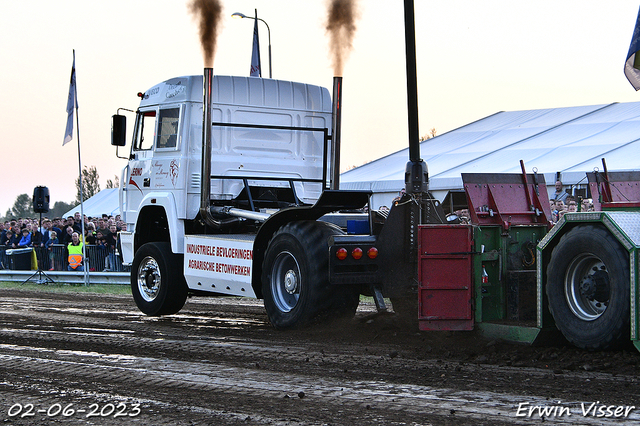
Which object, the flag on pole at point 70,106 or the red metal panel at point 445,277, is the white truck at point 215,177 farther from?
the flag on pole at point 70,106

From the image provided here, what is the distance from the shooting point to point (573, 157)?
898 inches

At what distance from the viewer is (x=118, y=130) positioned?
1286 cm

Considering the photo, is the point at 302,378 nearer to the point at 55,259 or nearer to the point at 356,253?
the point at 356,253

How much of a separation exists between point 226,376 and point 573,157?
17.5 meters

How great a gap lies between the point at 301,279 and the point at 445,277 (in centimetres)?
205

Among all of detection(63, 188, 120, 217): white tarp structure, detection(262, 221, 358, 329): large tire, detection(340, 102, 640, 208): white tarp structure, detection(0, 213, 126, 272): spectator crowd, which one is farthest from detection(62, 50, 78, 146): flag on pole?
detection(63, 188, 120, 217): white tarp structure

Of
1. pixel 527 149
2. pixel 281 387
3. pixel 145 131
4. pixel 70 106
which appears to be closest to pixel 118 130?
pixel 145 131

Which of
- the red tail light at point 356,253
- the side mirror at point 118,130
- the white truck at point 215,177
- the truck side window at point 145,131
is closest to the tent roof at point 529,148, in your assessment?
the white truck at point 215,177

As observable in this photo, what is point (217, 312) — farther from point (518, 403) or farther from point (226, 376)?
point (518, 403)

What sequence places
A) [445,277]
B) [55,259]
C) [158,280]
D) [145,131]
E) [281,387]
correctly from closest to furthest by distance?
[281,387] → [445,277] → [158,280] → [145,131] → [55,259]

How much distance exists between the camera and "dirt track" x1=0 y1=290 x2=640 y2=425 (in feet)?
18.7

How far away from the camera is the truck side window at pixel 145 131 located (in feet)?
41.9

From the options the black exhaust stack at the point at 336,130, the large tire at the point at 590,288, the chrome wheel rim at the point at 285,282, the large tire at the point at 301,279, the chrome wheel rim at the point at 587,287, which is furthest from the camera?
the black exhaust stack at the point at 336,130

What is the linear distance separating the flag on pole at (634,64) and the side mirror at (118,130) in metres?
7.11
